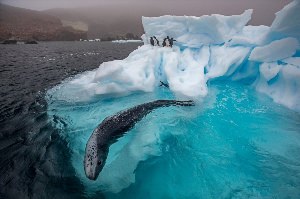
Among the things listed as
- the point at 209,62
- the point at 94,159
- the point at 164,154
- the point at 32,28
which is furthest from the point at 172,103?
the point at 32,28

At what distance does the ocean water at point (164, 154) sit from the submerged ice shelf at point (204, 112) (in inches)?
1.0

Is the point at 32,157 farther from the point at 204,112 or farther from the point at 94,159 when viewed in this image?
the point at 204,112

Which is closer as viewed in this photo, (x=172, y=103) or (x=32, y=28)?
→ (x=172, y=103)

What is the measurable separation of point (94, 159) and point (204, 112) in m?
→ 4.04

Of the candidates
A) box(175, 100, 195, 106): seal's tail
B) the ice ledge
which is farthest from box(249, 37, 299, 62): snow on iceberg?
box(175, 100, 195, 106): seal's tail

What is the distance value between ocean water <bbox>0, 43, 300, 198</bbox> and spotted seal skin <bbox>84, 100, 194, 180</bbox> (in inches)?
8.6

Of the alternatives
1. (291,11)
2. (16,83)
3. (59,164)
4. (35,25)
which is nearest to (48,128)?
(59,164)

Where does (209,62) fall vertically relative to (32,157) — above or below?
above

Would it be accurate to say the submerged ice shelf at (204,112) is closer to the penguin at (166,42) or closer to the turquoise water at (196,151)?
the turquoise water at (196,151)

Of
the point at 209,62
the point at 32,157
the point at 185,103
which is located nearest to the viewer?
the point at 32,157

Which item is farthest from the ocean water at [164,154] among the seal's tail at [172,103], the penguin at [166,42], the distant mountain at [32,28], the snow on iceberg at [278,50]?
the distant mountain at [32,28]

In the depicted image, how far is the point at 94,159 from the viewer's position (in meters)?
4.29

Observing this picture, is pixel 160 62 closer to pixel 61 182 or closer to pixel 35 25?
pixel 61 182

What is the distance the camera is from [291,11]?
7.64 metres
